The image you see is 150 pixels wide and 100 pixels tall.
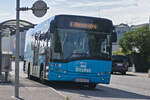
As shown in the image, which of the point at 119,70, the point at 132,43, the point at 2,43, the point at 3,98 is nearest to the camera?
the point at 3,98

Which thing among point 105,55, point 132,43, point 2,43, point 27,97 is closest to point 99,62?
point 105,55

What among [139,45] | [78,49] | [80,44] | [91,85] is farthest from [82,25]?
[139,45]

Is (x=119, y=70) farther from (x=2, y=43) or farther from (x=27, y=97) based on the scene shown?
(x=27, y=97)

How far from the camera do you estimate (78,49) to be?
17.6 m

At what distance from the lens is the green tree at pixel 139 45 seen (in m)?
42.6

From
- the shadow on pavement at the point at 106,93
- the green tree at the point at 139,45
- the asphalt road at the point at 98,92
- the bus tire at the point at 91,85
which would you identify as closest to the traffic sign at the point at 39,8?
the asphalt road at the point at 98,92

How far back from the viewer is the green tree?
4256cm

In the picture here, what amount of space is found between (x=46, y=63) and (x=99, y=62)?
2.40 meters

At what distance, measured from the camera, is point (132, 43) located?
43.3 metres

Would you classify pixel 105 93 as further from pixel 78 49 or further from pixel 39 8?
pixel 39 8

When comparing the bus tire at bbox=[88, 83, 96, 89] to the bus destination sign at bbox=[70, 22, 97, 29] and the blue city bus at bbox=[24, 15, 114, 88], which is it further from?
the bus destination sign at bbox=[70, 22, 97, 29]

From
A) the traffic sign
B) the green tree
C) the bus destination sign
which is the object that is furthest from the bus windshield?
the green tree

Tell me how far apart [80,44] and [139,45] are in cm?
2611

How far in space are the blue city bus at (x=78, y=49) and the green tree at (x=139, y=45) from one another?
973 inches
